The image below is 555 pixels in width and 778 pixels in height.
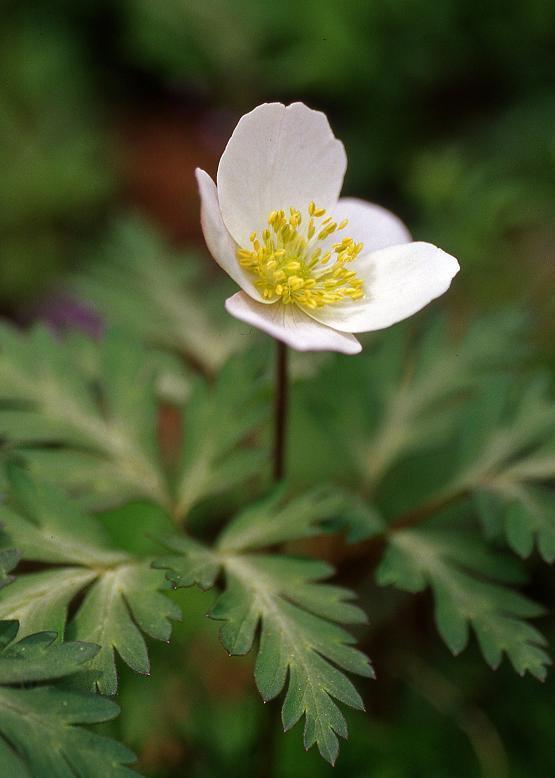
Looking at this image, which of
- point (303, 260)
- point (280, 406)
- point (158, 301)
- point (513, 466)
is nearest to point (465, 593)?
point (513, 466)

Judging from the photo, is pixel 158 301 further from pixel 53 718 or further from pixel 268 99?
pixel 268 99

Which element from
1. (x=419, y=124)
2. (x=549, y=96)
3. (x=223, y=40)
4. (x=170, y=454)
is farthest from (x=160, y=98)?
(x=170, y=454)

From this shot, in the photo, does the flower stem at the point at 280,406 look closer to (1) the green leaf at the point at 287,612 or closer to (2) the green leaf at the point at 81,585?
(1) the green leaf at the point at 287,612

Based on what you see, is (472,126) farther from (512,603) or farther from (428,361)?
(512,603)

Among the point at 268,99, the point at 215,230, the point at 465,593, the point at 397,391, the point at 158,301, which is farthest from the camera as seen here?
the point at 268,99

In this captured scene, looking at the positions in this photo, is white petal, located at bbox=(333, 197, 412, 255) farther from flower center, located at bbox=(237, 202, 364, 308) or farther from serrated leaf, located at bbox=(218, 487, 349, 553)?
serrated leaf, located at bbox=(218, 487, 349, 553)

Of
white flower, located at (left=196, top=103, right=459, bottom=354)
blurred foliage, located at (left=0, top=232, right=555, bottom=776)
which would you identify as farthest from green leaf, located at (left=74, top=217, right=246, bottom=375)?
white flower, located at (left=196, top=103, right=459, bottom=354)
